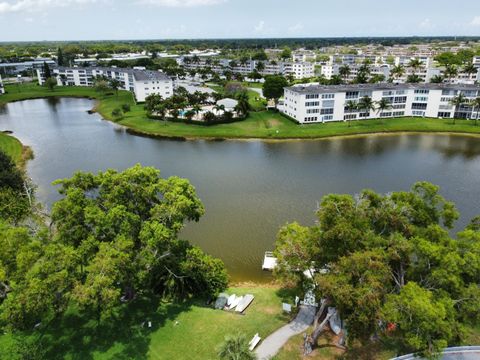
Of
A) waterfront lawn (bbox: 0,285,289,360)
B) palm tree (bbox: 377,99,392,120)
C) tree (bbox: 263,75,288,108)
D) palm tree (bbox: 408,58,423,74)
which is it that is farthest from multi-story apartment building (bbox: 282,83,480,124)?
waterfront lawn (bbox: 0,285,289,360)

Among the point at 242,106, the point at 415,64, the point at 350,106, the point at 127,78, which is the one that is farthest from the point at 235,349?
the point at 415,64

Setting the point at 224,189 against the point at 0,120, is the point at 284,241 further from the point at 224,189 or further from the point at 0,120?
→ the point at 0,120

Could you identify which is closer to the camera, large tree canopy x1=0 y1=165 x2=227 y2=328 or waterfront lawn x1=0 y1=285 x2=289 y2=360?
large tree canopy x1=0 y1=165 x2=227 y2=328

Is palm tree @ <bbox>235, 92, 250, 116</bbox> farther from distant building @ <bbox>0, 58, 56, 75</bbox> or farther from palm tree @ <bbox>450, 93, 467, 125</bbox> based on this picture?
distant building @ <bbox>0, 58, 56, 75</bbox>

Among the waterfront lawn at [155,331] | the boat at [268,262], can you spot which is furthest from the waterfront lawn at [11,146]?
the boat at [268,262]

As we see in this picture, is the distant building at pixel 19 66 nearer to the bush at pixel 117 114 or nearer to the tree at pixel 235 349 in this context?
the bush at pixel 117 114
